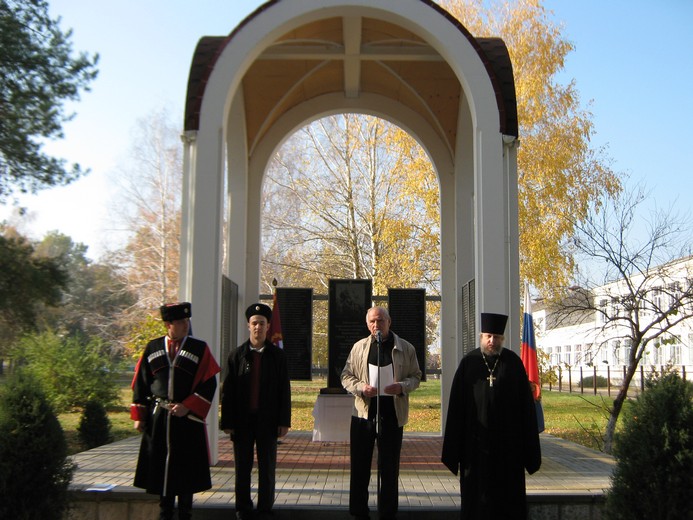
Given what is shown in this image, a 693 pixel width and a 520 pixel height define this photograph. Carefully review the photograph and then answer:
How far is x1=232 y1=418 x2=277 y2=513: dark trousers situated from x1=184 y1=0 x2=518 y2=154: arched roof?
16.2 ft

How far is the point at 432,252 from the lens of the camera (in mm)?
22656

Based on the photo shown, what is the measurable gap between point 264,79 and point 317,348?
14403 millimetres

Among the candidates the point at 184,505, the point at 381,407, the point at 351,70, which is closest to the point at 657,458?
the point at 381,407

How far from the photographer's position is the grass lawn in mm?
15779

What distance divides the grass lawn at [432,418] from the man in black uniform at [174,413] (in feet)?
25.6

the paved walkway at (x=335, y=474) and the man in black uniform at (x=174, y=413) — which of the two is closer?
the man in black uniform at (x=174, y=413)

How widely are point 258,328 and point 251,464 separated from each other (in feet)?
3.98

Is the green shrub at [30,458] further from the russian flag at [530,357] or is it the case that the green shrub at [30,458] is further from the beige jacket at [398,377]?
the russian flag at [530,357]

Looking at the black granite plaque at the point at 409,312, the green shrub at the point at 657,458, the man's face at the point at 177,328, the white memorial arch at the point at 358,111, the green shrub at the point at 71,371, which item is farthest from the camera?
the green shrub at the point at 71,371

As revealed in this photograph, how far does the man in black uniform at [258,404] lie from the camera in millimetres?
6273

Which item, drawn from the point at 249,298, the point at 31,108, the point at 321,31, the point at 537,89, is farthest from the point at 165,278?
the point at 321,31

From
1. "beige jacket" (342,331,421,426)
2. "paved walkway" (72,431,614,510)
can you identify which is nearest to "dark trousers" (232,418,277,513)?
"paved walkway" (72,431,614,510)

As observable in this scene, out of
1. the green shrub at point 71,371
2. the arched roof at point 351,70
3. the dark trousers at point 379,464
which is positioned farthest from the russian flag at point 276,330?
the green shrub at point 71,371

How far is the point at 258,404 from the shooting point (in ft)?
20.9
